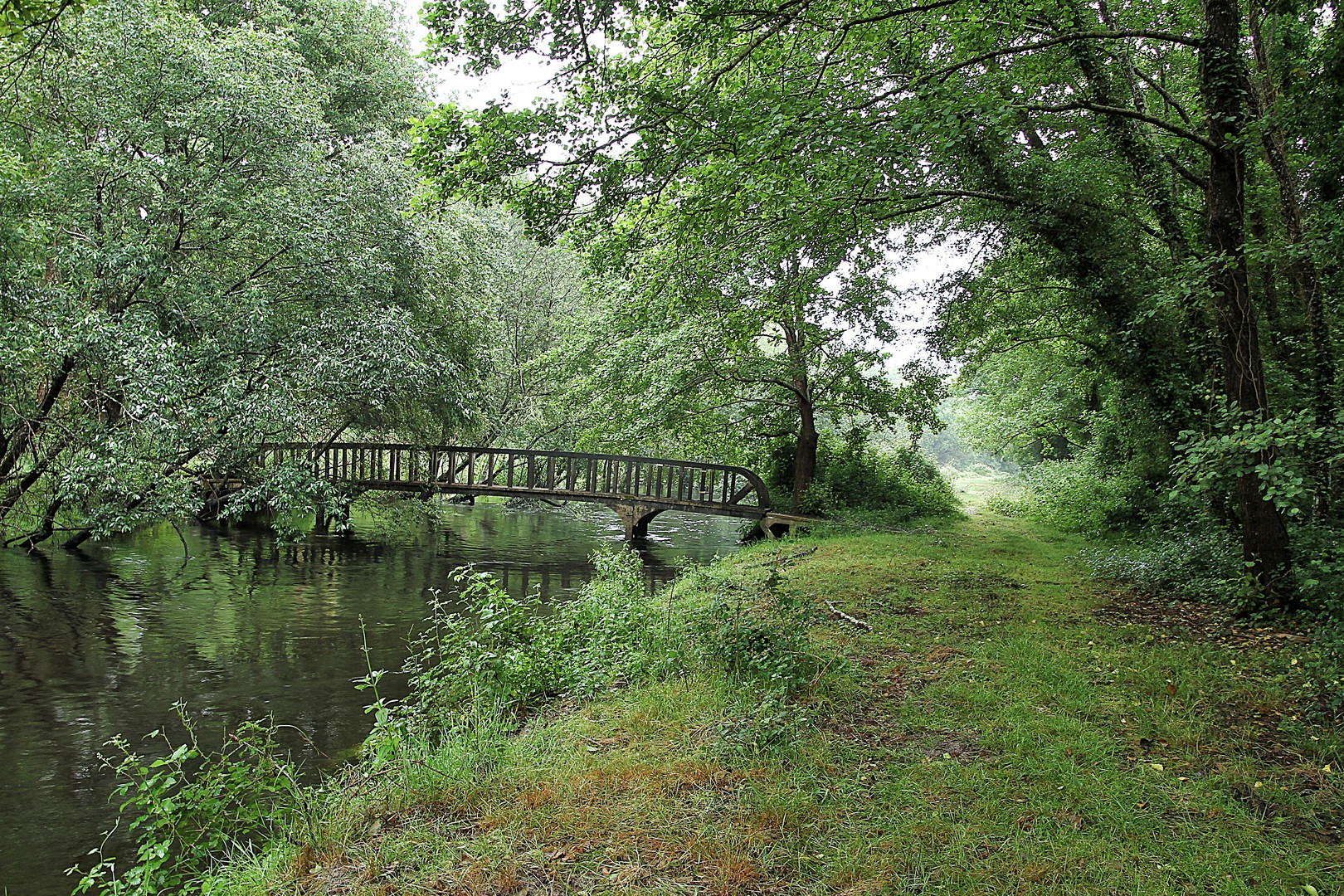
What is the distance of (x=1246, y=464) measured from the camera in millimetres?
5172

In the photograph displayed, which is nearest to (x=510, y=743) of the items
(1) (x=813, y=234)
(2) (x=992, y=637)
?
(2) (x=992, y=637)

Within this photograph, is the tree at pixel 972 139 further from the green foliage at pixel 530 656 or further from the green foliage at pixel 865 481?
the green foliage at pixel 865 481

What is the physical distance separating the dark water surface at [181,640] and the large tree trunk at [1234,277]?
7630 mm

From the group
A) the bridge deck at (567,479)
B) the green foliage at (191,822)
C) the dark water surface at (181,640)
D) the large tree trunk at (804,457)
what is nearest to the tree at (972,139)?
the green foliage at (191,822)

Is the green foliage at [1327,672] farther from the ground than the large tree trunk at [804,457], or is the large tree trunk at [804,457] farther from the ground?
the large tree trunk at [804,457]

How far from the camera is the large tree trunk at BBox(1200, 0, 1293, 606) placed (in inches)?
216

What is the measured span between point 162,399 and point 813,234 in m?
9.32

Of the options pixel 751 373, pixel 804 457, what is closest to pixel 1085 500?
pixel 804 457

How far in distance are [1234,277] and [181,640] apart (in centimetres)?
1165

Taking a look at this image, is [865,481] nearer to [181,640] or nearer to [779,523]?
[779,523]

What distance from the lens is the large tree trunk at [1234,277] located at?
548 centimetres

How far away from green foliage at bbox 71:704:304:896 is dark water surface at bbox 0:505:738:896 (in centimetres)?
39

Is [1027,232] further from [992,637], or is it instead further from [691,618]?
[691,618]

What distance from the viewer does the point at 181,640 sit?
335 inches
